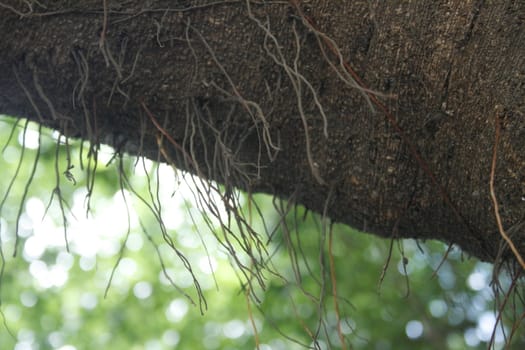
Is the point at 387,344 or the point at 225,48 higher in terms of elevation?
the point at 387,344

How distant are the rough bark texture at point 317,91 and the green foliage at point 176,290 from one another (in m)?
2.99

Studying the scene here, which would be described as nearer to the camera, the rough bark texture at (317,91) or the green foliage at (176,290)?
the rough bark texture at (317,91)

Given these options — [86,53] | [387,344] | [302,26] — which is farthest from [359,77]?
[387,344]

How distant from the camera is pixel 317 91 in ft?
4.97

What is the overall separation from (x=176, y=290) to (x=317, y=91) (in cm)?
445

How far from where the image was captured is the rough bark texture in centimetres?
141

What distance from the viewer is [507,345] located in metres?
1.40

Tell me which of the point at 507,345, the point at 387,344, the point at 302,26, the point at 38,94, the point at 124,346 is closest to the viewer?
the point at 507,345

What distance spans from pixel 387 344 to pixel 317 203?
3340 millimetres

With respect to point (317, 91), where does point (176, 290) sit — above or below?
above

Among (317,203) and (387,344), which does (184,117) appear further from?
(387,344)

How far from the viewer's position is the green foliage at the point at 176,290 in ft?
15.5

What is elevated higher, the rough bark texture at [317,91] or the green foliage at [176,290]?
the green foliage at [176,290]

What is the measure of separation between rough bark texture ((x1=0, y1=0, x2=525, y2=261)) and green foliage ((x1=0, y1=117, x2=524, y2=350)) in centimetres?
299
